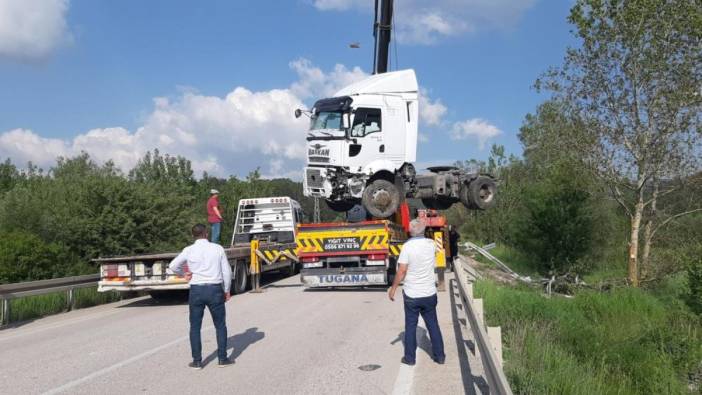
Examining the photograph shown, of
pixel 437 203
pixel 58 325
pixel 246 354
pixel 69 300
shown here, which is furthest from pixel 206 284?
pixel 437 203

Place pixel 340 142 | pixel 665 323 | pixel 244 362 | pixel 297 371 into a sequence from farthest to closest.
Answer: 1. pixel 340 142
2. pixel 665 323
3. pixel 244 362
4. pixel 297 371

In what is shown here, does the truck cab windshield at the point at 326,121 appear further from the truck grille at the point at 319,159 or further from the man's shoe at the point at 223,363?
the man's shoe at the point at 223,363

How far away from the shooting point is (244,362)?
283 inches

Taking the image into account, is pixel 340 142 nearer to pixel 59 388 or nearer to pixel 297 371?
pixel 297 371

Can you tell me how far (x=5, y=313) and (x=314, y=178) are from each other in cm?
713

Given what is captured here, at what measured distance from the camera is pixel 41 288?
12062 millimetres

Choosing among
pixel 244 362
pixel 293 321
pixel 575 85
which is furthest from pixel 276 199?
pixel 244 362

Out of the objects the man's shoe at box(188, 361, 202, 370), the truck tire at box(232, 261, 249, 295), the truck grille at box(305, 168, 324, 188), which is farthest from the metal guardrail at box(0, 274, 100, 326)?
the man's shoe at box(188, 361, 202, 370)

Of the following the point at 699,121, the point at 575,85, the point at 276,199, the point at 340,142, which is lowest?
the point at 276,199

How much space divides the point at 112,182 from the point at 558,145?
16.0m

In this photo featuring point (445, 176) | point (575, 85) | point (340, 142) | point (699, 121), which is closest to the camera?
point (340, 142)

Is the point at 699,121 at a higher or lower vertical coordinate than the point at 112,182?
higher

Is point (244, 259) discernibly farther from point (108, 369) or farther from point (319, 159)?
point (108, 369)

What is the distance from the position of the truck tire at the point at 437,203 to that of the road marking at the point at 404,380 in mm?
9816
